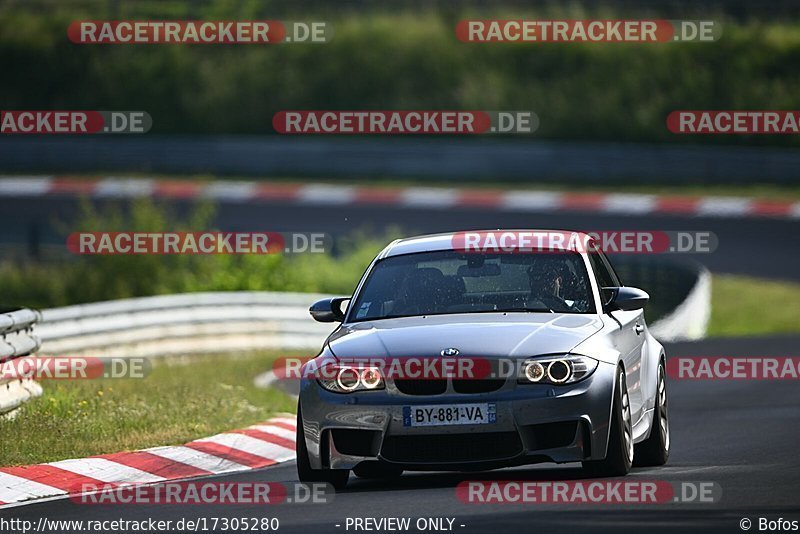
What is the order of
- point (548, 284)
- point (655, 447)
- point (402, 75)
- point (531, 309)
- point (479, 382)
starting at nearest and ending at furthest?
point (479, 382)
point (531, 309)
point (548, 284)
point (655, 447)
point (402, 75)

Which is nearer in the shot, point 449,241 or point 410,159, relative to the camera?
point 449,241

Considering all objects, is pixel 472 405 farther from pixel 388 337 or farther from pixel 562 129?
pixel 562 129

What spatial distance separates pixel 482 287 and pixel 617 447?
5.00 feet

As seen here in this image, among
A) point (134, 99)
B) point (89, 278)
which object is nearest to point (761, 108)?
point (134, 99)

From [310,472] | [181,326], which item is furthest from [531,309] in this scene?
[181,326]

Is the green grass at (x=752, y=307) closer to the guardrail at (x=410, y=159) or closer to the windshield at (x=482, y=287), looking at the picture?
the guardrail at (x=410, y=159)

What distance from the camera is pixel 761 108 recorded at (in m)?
45.2

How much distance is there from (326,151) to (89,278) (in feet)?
53.9

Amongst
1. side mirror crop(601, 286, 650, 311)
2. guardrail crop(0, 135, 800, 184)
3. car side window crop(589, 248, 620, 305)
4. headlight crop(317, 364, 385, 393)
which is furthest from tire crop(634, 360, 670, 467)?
guardrail crop(0, 135, 800, 184)

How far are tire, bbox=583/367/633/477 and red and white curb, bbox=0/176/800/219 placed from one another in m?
25.1

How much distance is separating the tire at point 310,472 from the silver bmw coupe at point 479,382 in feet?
0.03

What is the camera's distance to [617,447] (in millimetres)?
A: 9828

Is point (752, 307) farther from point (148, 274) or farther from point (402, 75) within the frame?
point (402, 75)

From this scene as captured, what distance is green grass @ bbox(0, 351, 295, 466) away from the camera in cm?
1230
